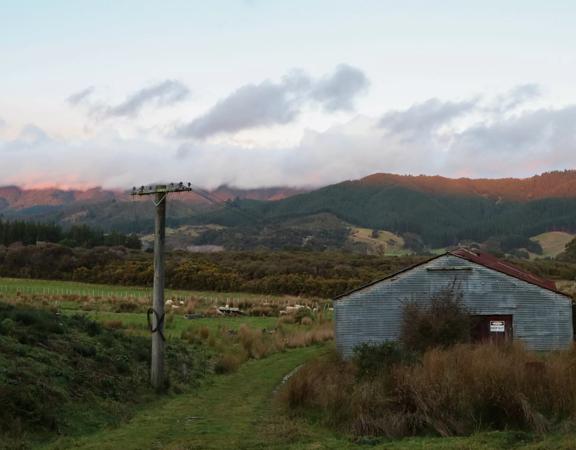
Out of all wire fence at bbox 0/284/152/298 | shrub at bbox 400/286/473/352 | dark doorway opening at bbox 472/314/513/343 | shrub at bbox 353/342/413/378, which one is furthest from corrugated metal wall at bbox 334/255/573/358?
wire fence at bbox 0/284/152/298

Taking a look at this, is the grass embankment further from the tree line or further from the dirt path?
the tree line

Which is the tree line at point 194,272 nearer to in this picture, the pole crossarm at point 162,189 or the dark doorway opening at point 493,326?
the dark doorway opening at point 493,326

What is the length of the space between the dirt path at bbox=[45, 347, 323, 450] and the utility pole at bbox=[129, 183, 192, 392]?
3.50 feet

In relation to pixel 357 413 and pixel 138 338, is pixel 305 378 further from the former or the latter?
pixel 138 338

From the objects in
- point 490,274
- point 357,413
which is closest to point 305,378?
point 357,413

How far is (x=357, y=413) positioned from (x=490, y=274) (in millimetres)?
15281

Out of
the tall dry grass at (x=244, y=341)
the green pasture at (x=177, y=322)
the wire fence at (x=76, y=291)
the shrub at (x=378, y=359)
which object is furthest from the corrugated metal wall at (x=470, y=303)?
the wire fence at (x=76, y=291)

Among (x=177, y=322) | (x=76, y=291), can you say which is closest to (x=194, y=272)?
(x=76, y=291)

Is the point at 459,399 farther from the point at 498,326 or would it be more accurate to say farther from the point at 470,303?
the point at 498,326

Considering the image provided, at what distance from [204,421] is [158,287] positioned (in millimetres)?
5893

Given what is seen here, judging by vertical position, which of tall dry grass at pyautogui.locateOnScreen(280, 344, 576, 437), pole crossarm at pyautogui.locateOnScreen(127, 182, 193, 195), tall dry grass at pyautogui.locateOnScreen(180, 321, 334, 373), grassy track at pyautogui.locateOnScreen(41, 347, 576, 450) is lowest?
tall dry grass at pyautogui.locateOnScreen(180, 321, 334, 373)

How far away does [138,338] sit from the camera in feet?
80.8

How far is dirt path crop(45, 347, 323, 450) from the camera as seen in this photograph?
1225 cm

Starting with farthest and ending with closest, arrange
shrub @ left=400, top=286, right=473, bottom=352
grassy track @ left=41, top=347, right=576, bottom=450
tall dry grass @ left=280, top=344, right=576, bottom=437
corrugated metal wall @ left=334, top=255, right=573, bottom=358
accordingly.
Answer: corrugated metal wall @ left=334, top=255, right=573, bottom=358 < shrub @ left=400, top=286, right=473, bottom=352 < tall dry grass @ left=280, top=344, right=576, bottom=437 < grassy track @ left=41, top=347, right=576, bottom=450
